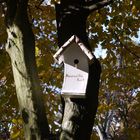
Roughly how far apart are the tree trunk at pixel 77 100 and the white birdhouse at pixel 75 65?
9 cm

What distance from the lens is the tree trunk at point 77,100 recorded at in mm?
3820

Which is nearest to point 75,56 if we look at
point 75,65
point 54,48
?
point 75,65

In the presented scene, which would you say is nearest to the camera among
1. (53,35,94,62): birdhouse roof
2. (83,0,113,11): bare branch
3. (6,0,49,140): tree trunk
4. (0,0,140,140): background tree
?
(6,0,49,140): tree trunk

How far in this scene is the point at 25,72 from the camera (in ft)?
12.8

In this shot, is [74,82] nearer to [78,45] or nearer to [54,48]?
[78,45]

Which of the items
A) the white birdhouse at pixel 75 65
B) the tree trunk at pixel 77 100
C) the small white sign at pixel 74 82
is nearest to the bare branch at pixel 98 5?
the tree trunk at pixel 77 100

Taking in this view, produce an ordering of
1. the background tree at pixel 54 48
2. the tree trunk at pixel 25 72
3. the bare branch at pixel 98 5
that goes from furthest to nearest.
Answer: the background tree at pixel 54 48 → the bare branch at pixel 98 5 → the tree trunk at pixel 25 72

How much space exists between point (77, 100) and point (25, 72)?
63 centimetres

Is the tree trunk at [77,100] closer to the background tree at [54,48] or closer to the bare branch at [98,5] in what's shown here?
→ the bare branch at [98,5]

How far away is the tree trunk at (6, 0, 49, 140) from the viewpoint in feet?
12.5

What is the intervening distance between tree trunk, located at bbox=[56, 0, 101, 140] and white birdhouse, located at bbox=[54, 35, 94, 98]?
3.5 inches

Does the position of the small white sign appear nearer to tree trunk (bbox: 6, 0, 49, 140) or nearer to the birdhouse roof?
the birdhouse roof

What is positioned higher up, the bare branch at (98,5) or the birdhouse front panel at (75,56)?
the bare branch at (98,5)

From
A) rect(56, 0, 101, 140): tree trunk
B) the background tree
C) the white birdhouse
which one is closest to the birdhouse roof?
the white birdhouse
